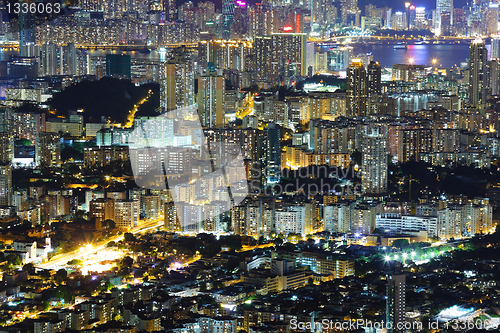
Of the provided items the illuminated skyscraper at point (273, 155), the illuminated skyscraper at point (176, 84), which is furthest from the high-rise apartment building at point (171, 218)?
the illuminated skyscraper at point (176, 84)

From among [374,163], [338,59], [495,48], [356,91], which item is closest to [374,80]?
[356,91]

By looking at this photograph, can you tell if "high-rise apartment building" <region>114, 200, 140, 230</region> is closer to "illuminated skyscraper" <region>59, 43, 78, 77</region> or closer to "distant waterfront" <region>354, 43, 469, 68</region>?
"illuminated skyscraper" <region>59, 43, 78, 77</region>

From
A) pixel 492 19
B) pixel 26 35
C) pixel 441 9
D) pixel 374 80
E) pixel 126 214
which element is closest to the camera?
pixel 126 214

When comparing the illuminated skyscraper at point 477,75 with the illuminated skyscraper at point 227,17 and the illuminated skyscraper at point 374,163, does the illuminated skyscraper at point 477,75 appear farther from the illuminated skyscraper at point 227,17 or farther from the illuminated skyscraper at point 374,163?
the illuminated skyscraper at point 227,17

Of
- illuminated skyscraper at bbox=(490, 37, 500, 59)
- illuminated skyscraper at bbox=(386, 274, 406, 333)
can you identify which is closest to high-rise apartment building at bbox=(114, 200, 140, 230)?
illuminated skyscraper at bbox=(386, 274, 406, 333)

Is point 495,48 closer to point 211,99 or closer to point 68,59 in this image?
point 68,59
